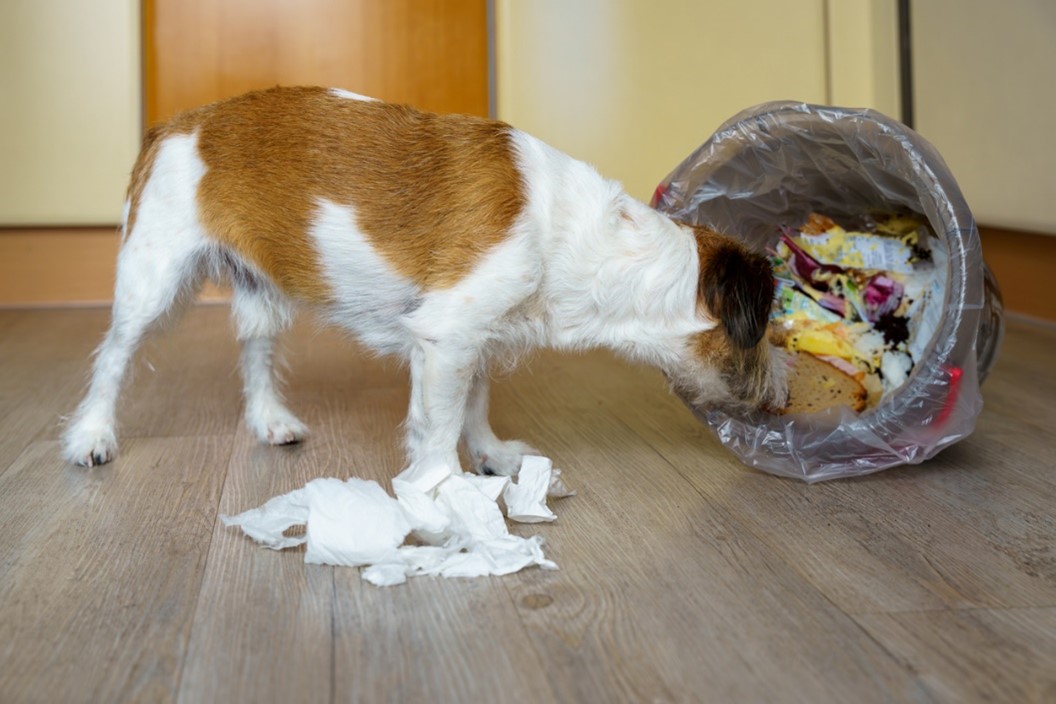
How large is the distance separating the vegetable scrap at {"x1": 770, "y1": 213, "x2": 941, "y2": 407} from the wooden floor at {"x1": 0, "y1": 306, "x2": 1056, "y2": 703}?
241 millimetres

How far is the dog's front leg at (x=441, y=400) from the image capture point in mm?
1636

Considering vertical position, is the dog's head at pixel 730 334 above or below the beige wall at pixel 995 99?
below

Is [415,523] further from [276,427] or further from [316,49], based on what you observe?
[316,49]

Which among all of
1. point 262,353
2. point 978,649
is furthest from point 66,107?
point 978,649

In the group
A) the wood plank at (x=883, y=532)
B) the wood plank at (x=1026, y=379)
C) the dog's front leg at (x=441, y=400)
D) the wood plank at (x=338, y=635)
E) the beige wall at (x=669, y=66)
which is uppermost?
the beige wall at (x=669, y=66)

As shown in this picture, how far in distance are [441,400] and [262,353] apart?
636 mm

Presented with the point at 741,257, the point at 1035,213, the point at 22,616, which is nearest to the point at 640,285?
the point at 741,257

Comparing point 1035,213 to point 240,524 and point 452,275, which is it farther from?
point 240,524

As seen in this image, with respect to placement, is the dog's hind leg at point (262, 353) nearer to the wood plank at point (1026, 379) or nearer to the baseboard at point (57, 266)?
the wood plank at point (1026, 379)

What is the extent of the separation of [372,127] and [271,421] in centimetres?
60

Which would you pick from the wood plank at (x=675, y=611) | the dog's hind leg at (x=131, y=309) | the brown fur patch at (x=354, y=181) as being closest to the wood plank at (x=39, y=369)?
the dog's hind leg at (x=131, y=309)

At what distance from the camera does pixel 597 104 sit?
341 cm

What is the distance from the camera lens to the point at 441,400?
1648mm

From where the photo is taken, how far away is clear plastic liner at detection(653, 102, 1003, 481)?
1644 millimetres
